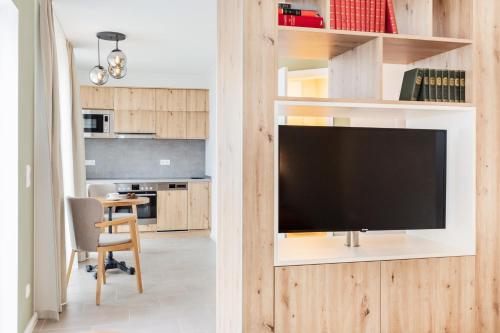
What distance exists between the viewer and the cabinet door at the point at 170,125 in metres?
8.38

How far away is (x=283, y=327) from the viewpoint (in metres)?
2.44

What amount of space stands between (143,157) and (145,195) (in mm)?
981

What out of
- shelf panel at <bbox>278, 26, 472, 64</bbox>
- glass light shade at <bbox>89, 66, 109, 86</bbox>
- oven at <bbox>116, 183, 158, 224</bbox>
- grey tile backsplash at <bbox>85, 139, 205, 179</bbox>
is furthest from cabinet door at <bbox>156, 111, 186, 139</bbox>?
shelf panel at <bbox>278, 26, 472, 64</bbox>

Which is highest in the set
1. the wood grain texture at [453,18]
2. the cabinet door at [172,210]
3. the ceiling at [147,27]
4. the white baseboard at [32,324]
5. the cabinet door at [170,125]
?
the ceiling at [147,27]

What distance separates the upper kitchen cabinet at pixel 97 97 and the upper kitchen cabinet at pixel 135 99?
0.39 feet

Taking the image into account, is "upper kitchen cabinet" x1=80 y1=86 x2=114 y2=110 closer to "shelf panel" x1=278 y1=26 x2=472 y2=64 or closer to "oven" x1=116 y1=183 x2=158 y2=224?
"oven" x1=116 y1=183 x2=158 y2=224

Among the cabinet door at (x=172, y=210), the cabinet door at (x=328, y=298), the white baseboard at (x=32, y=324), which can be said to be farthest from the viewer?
the cabinet door at (x=172, y=210)

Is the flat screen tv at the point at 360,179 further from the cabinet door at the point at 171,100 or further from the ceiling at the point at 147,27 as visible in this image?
the cabinet door at the point at 171,100

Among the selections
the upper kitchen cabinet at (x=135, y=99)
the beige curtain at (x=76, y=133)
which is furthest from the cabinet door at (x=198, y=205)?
the beige curtain at (x=76, y=133)

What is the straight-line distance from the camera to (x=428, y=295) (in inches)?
105

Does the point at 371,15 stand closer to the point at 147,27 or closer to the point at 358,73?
the point at 358,73

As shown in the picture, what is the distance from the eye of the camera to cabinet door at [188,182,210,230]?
8242mm

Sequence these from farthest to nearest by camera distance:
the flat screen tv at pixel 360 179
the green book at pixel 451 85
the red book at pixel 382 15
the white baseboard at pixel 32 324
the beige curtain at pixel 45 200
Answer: the beige curtain at pixel 45 200 < the white baseboard at pixel 32 324 < the green book at pixel 451 85 < the red book at pixel 382 15 < the flat screen tv at pixel 360 179

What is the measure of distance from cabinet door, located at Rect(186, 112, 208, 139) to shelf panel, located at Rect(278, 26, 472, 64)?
5635 mm
